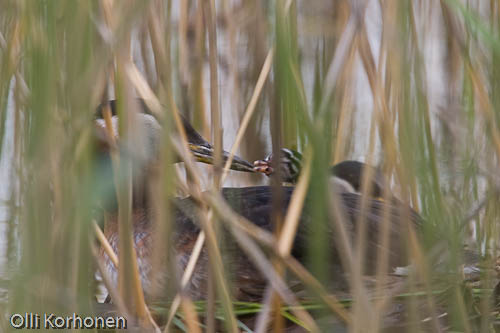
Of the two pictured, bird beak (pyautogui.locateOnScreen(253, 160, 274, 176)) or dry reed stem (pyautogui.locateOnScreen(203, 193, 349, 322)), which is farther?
bird beak (pyautogui.locateOnScreen(253, 160, 274, 176))

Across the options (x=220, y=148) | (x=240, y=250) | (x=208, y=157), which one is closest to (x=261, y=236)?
(x=220, y=148)

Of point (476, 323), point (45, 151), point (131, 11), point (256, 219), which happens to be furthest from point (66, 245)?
point (256, 219)

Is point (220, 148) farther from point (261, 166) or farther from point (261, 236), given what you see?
point (261, 166)

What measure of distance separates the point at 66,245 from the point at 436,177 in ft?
1.66

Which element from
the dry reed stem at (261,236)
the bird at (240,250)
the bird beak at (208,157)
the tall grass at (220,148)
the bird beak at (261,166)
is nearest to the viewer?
the tall grass at (220,148)

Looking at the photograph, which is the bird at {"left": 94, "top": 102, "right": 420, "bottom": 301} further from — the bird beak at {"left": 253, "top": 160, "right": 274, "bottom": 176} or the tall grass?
the tall grass

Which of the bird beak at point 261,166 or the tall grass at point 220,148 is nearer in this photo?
the tall grass at point 220,148

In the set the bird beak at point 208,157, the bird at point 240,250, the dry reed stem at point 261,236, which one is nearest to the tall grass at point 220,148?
the dry reed stem at point 261,236

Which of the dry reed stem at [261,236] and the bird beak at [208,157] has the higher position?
the bird beak at [208,157]

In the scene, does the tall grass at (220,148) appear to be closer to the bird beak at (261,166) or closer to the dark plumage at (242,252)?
the dark plumage at (242,252)

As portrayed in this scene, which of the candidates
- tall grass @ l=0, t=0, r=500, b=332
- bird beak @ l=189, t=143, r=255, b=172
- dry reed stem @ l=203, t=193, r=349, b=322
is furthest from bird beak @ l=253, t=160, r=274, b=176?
dry reed stem @ l=203, t=193, r=349, b=322

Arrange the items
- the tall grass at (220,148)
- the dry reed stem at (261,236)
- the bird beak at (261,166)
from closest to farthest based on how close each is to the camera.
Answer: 1. the tall grass at (220,148)
2. the dry reed stem at (261,236)
3. the bird beak at (261,166)

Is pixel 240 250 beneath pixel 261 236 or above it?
beneath

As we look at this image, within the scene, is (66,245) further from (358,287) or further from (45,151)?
(358,287)
